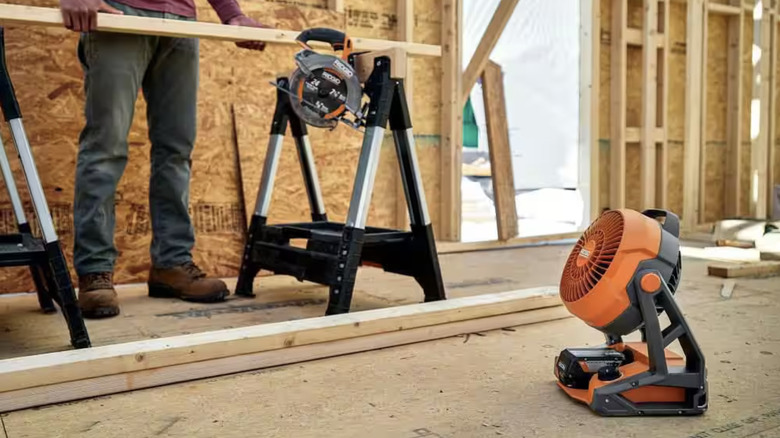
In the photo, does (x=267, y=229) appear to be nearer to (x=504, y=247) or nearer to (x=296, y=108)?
(x=296, y=108)

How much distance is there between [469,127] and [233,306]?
2.75m

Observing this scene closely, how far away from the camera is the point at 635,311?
1433mm

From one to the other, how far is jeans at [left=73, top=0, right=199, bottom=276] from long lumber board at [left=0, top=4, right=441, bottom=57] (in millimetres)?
312

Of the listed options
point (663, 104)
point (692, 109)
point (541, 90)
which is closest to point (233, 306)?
point (541, 90)

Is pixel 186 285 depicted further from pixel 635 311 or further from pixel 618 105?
pixel 618 105

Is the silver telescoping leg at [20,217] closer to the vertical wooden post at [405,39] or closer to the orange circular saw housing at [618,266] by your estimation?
the orange circular saw housing at [618,266]

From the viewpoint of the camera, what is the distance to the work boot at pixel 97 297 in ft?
7.52

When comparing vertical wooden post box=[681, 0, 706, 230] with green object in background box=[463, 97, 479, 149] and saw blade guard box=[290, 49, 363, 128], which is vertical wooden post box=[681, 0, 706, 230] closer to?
green object in background box=[463, 97, 479, 149]

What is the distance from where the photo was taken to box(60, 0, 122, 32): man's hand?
6.27 ft

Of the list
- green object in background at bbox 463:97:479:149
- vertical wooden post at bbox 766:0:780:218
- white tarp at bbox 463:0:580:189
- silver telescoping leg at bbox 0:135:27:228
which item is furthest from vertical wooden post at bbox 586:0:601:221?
silver telescoping leg at bbox 0:135:27:228

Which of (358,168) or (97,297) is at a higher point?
(358,168)

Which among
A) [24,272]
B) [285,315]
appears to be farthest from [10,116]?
[24,272]

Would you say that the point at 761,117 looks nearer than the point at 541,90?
No

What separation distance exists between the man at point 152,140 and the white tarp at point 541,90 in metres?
2.49
